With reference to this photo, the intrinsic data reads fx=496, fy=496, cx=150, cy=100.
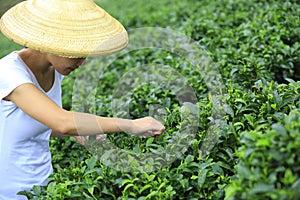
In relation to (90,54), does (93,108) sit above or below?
below

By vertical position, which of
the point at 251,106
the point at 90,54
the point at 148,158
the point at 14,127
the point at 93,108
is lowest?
the point at 93,108

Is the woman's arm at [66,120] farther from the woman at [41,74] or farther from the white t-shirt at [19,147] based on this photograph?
the white t-shirt at [19,147]

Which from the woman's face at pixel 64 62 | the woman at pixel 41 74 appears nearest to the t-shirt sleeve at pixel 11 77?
the woman at pixel 41 74

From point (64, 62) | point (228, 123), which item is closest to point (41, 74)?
point (64, 62)

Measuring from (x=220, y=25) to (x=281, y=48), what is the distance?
1253mm

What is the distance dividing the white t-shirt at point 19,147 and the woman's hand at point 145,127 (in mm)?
645

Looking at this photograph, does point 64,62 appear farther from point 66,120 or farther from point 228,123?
point 228,123

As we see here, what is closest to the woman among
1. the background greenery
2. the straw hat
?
the straw hat

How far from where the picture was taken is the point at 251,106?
8.91 ft

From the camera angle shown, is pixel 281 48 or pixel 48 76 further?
pixel 281 48

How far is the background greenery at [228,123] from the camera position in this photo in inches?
72.3

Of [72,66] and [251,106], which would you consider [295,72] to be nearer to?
[251,106]

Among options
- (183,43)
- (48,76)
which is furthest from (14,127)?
(183,43)

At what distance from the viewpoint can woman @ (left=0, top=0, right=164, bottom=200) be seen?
256 centimetres
